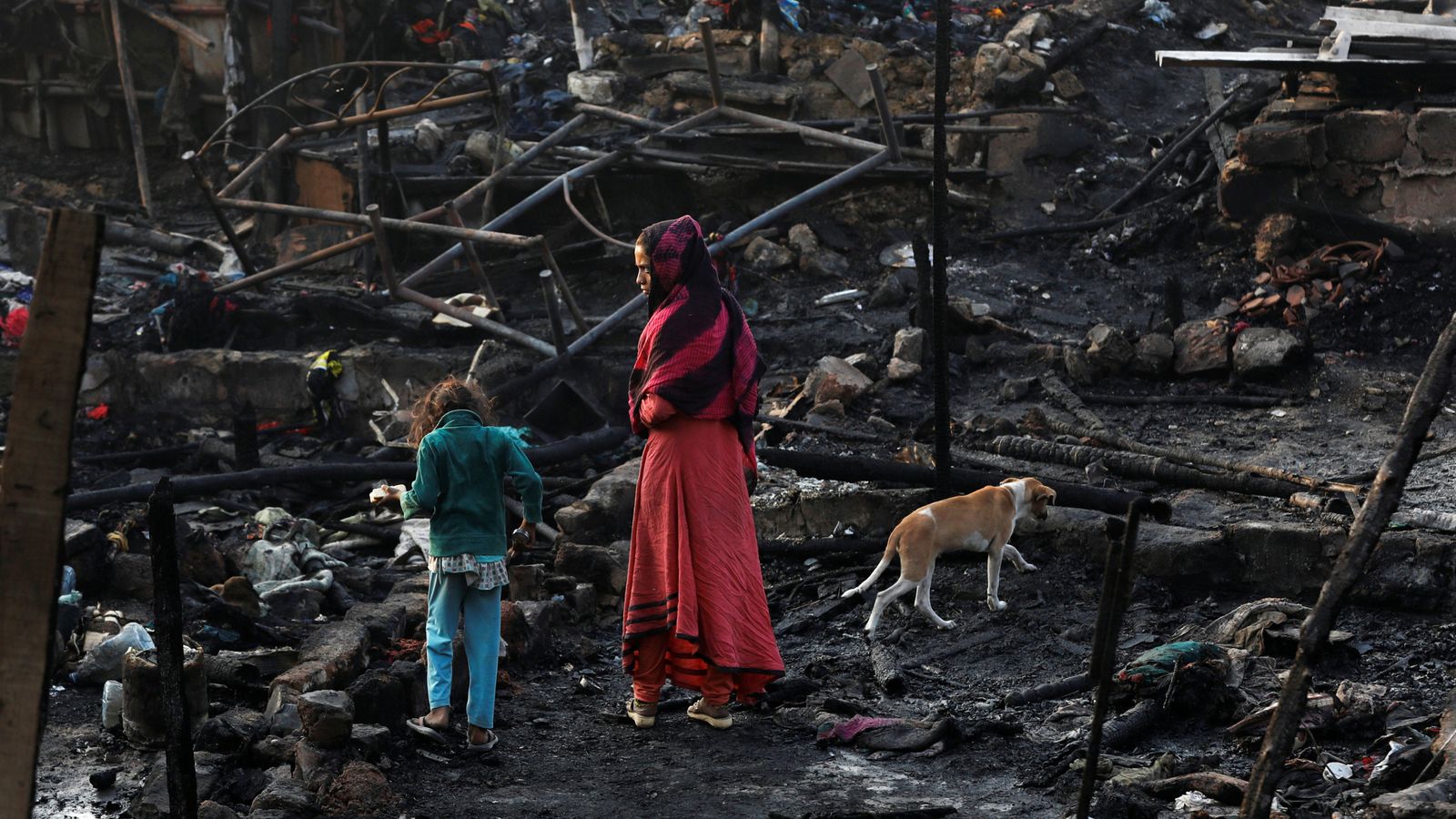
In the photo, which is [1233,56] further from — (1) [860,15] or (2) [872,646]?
(2) [872,646]

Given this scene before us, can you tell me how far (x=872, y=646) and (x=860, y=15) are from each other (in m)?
11.0

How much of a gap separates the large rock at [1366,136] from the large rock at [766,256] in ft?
15.4

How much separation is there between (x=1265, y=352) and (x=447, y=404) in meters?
6.51

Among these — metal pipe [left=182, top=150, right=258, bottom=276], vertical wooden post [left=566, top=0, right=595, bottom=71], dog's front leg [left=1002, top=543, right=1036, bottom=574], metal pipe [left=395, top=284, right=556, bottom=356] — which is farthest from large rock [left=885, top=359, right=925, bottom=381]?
vertical wooden post [left=566, top=0, right=595, bottom=71]

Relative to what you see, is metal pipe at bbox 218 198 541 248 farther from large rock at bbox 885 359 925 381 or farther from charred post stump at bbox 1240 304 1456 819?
charred post stump at bbox 1240 304 1456 819

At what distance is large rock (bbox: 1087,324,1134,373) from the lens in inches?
386

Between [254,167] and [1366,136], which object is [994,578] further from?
[254,167]

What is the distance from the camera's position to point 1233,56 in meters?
11.1

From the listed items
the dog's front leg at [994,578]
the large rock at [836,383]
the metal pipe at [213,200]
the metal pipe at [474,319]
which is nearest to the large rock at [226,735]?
the dog's front leg at [994,578]

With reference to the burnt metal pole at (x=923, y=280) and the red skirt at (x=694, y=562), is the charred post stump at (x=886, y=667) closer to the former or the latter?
the red skirt at (x=694, y=562)

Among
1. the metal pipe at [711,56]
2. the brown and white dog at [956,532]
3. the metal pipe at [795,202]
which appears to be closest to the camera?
the brown and white dog at [956,532]

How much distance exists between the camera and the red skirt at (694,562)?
5199mm

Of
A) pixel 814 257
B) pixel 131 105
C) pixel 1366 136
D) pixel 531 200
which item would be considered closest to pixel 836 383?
pixel 531 200

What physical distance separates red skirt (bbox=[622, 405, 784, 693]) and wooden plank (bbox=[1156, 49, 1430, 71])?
294 inches
